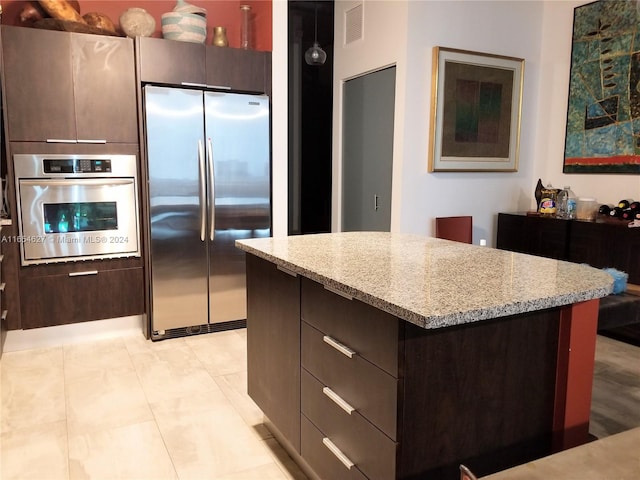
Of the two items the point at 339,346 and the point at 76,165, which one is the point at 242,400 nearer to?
the point at 339,346

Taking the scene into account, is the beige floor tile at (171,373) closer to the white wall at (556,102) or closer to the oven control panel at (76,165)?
the oven control panel at (76,165)

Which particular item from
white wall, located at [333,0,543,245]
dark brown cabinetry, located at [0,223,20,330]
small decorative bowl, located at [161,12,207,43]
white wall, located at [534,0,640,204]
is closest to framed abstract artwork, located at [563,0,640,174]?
white wall, located at [534,0,640,204]

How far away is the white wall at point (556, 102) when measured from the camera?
4.32 metres

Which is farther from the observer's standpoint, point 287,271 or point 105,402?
point 105,402

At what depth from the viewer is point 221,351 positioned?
347cm

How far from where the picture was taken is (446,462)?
142cm

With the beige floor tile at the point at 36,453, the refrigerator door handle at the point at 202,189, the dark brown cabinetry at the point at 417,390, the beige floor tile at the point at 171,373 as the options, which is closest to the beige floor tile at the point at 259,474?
the dark brown cabinetry at the point at 417,390

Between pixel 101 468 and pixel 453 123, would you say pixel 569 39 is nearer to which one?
pixel 453 123

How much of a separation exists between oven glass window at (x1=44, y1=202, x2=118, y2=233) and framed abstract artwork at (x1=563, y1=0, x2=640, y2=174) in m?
3.84

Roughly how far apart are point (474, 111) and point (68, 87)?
3.15 meters

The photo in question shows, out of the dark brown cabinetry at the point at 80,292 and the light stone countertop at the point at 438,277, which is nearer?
the light stone countertop at the point at 438,277

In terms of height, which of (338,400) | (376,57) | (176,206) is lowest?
(338,400)

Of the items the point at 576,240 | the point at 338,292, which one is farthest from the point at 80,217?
the point at 576,240

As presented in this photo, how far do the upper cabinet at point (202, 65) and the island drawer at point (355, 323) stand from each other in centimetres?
232
